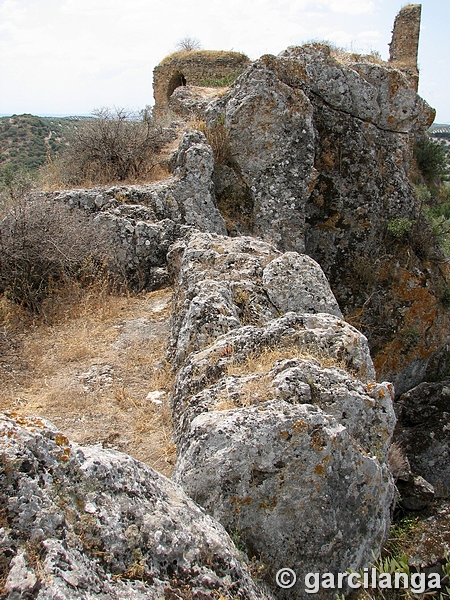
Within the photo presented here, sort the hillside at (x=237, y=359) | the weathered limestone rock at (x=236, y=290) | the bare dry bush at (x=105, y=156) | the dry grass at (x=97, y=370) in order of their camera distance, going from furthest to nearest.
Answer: the bare dry bush at (x=105, y=156) < the weathered limestone rock at (x=236, y=290) < the dry grass at (x=97, y=370) < the hillside at (x=237, y=359)

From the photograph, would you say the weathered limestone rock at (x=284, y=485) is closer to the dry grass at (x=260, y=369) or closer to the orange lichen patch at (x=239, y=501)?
the orange lichen patch at (x=239, y=501)

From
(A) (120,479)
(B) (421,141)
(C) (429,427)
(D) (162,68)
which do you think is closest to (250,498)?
(A) (120,479)

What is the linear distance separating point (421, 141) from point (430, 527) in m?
14.6

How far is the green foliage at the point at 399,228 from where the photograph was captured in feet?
28.9

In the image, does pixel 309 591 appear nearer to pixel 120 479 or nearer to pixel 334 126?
pixel 120 479

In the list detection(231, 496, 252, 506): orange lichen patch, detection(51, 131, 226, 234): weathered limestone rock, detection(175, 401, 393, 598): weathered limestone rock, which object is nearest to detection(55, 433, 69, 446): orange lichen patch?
detection(175, 401, 393, 598): weathered limestone rock

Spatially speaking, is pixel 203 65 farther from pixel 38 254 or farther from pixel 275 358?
pixel 275 358

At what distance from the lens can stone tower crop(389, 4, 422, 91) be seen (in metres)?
18.0

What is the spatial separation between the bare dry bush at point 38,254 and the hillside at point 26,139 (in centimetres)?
2435

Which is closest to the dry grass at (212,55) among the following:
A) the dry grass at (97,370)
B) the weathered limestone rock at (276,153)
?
the weathered limestone rock at (276,153)

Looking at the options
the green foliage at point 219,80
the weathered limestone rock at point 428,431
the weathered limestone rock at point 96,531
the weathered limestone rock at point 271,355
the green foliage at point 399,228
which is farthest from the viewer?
the green foliage at point 219,80

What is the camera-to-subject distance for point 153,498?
2094mm

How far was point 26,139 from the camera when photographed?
1369 inches

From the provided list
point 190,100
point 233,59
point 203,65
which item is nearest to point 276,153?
point 190,100
